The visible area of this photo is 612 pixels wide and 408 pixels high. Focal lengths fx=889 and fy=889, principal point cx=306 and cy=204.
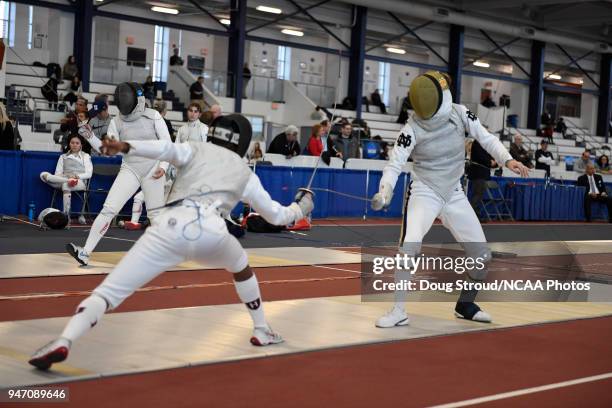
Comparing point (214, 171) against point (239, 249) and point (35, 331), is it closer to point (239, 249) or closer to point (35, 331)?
point (239, 249)

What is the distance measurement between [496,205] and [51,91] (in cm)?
990

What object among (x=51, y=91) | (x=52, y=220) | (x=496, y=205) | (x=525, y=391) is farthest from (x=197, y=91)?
(x=525, y=391)

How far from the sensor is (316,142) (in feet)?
50.8

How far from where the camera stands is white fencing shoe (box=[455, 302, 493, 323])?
5816 millimetres

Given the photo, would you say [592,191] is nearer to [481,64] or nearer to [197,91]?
[197,91]

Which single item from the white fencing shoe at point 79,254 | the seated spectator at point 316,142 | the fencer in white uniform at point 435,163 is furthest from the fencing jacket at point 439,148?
the seated spectator at point 316,142

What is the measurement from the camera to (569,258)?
1060 cm

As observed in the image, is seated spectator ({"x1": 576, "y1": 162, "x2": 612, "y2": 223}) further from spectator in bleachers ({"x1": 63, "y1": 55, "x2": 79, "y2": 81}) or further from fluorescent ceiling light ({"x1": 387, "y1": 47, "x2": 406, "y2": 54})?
fluorescent ceiling light ({"x1": 387, "y1": 47, "x2": 406, "y2": 54})

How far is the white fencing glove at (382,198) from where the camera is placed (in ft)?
16.9

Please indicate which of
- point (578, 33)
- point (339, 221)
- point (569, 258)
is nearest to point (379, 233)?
point (339, 221)

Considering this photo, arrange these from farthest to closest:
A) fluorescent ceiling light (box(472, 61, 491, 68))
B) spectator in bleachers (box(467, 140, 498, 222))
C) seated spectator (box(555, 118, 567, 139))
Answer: fluorescent ceiling light (box(472, 61, 491, 68))
seated spectator (box(555, 118, 567, 139))
spectator in bleachers (box(467, 140, 498, 222))

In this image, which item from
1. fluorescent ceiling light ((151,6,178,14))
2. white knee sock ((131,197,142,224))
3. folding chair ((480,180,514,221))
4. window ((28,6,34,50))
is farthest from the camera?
fluorescent ceiling light ((151,6,178,14))

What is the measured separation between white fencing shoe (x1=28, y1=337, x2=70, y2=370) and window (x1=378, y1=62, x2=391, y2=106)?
103ft

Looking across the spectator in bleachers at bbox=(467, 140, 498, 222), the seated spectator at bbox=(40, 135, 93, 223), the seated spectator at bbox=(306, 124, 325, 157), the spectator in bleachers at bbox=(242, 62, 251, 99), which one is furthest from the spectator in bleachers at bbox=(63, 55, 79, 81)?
the spectator in bleachers at bbox=(467, 140, 498, 222)
